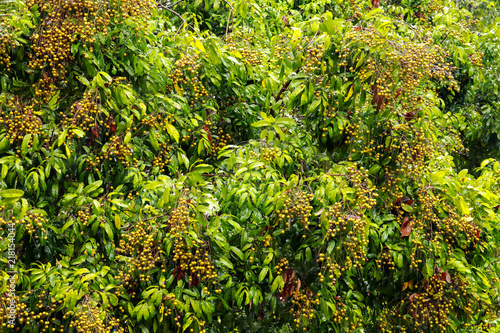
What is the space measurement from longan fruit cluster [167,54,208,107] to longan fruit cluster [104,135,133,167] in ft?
1.80

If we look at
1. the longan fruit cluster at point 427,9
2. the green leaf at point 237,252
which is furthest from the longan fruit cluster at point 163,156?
the longan fruit cluster at point 427,9

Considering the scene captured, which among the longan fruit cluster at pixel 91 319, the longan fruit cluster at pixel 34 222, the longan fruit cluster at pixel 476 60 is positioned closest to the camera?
the longan fruit cluster at pixel 91 319

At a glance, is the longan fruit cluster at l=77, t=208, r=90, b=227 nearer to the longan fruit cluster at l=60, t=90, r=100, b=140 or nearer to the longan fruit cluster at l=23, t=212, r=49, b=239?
the longan fruit cluster at l=23, t=212, r=49, b=239

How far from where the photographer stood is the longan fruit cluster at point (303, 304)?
2.97m

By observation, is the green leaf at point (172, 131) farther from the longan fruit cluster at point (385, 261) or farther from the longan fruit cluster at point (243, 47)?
the longan fruit cluster at point (385, 261)

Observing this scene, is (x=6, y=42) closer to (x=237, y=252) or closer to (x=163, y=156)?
(x=163, y=156)

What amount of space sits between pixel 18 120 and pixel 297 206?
5.18 ft

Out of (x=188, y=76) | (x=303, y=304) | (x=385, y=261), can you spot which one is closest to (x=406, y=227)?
(x=385, y=261)

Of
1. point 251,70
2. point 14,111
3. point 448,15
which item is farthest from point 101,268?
point 448,15

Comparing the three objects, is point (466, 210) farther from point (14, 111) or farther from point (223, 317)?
point (14, 111)

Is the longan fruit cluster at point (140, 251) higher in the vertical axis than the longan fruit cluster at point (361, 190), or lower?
lower

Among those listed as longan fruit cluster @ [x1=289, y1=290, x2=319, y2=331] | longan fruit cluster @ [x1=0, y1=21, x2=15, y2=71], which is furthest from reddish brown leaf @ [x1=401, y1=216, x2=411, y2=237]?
longan fruit cluster @ [x1=0, y1=21, x2=15, y2=71]

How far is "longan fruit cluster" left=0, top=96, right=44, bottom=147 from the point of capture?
2.85 meters

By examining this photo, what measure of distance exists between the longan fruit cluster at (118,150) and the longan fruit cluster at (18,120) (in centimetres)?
38
